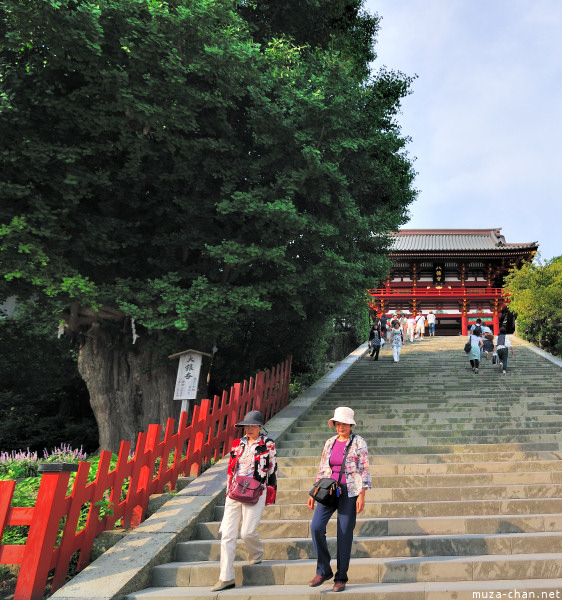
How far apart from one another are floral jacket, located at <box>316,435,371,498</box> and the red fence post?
2.03m

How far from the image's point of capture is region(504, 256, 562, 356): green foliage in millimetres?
20031

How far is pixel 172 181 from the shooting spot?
926 centimetres

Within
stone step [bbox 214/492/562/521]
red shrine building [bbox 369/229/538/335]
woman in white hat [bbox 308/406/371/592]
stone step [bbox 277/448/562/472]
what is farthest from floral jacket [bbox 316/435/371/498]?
red shrine building [bbox 369/229/538/335]

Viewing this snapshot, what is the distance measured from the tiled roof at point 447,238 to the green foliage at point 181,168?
27.8 meters

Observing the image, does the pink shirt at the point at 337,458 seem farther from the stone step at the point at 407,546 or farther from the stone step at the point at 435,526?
the stone step at the point at 435,526

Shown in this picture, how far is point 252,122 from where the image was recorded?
8977 mm

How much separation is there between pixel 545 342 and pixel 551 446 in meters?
15.4

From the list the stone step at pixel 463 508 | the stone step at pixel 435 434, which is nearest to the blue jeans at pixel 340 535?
the stone step at pixel 463 508

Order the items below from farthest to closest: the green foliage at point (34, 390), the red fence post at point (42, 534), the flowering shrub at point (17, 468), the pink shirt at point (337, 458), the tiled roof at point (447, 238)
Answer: the tiled roof at point (447, 238), the green foliage at point (34, 390), the flowering shrub at point (17, 468), the pink shirt at point (337, 458), the red fence post at point (42, 534)

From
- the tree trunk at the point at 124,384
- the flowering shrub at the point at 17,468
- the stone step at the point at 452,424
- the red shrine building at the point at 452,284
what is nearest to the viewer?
the flowering shrub at the point at 17,468

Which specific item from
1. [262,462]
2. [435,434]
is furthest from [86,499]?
[435,434]

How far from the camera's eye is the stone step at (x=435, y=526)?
493 centimetres

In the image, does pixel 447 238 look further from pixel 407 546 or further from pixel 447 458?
pixel 407 546

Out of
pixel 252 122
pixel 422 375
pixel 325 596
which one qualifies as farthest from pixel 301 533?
pixel 422 375
